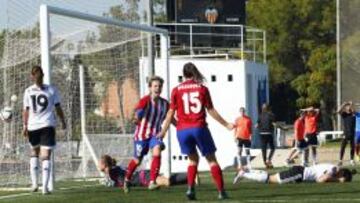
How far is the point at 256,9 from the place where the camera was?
72.4m

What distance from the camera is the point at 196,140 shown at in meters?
16.2

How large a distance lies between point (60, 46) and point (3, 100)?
96.1 inches

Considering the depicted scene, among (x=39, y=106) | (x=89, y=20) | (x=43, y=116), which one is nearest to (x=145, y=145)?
(x=43, y=116)

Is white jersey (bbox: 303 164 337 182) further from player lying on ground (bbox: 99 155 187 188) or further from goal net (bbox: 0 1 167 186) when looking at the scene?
goal net (bbox: 0 1 167 186)

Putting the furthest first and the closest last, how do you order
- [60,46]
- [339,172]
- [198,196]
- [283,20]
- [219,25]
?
[283,20]
[219,25]
[60,46]
[339,172]
[198,196]

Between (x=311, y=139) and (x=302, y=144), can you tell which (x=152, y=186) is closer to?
(x=311, y=139)

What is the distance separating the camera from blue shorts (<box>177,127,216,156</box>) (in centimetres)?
1620

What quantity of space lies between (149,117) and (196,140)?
312cm

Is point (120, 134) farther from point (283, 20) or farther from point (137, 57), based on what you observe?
point (283, 20)

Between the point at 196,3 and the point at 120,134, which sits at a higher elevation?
the point at 196,3

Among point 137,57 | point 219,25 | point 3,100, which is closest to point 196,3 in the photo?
point 219,25

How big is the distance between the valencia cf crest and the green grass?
2804cm

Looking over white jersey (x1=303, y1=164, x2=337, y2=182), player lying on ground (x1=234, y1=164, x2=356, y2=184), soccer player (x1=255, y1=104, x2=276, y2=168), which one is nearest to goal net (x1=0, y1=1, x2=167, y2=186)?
player lying on ground (x1=234, y1=164, x2=356, y2=184)

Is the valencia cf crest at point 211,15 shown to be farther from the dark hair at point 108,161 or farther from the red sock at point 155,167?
the red sock at point 155,167
